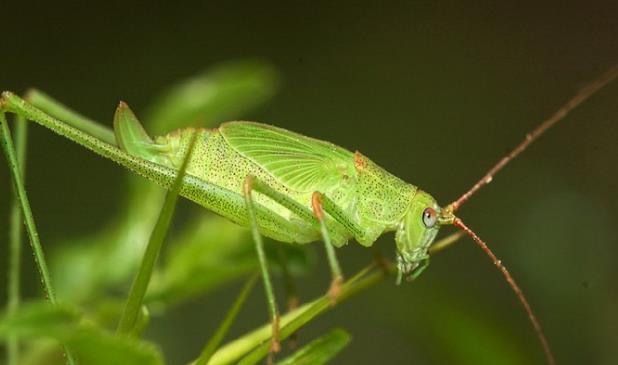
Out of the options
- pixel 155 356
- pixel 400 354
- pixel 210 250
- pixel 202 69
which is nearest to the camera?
pixel 155 356

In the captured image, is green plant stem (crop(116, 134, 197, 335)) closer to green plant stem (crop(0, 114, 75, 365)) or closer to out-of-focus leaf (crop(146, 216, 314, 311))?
green plant stem (crop(0, 114, 75, 365))

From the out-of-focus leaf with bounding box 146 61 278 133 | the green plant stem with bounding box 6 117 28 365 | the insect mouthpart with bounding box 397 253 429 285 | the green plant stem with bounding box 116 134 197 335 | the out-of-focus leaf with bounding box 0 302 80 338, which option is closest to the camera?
the out-of-focus leaf with bounding box 0 302 80 338

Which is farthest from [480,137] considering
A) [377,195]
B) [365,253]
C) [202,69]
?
[377,195]

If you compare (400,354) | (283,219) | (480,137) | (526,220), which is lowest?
(526,220)

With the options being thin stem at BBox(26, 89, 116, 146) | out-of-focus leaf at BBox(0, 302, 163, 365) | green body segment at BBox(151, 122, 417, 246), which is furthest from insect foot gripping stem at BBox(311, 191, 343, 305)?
thin stem at BBox(26, 89, 116, 146)

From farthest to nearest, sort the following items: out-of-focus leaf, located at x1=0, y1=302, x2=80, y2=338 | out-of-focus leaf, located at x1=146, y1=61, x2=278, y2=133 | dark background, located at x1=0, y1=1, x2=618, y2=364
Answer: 1. dark background, located at x1=0, y1=1, x2=618, y2=364
2. out-of-focus leaf, located at x1=146, y1=61, x2=278, y2=133
3. out-of-focus leaf, located at x1=0, y1=302, x2=80, y2=338

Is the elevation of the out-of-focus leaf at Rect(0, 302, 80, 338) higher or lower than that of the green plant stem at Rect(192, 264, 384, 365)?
lower

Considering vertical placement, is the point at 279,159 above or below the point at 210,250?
above

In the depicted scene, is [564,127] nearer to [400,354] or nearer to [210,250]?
[400,354]

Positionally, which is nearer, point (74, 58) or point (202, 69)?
point (74, 58)
